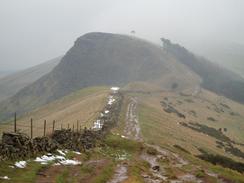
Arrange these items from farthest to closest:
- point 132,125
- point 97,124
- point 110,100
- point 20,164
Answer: point 110,100, point 132,125, point 97,124, point 20,164

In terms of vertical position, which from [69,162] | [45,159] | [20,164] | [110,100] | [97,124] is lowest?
[69,162]

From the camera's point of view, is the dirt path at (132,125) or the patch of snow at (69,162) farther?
the dirt path at (132,125)

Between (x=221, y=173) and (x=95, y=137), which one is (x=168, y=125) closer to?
(x=95, y=137)

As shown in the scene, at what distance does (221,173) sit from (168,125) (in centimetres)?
7485

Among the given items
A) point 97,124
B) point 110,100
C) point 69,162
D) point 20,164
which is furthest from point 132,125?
point 20,164

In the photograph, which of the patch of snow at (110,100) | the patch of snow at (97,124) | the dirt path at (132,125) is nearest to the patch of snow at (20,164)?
the dirt path at (132,125)

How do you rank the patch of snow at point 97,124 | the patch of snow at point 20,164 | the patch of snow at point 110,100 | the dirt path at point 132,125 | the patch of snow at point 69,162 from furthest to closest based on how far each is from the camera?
the patch of snow at point 110,100 < the patch of snow at point 97,124 < the dirt path at point 132,125 < the patch of snow at point 69,162 < the patch of snow at point 20,164

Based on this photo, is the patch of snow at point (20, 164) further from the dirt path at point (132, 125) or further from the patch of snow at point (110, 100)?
the patch of snow at point (110, 100)

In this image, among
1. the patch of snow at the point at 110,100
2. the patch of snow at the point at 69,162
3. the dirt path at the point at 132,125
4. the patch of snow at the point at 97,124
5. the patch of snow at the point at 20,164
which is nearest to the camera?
the patch of snow at the point at 20,164

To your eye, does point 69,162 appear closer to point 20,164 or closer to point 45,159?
point 45,159

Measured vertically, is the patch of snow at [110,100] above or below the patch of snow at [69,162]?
above

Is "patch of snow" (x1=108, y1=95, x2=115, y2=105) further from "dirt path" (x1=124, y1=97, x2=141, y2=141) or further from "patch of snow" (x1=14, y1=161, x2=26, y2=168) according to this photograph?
"patch of snow" (x1=14, y1=161, x2=26, y2=168)

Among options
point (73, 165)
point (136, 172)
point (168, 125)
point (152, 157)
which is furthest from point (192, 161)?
point (168, 125)

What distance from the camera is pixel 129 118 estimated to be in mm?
139125
